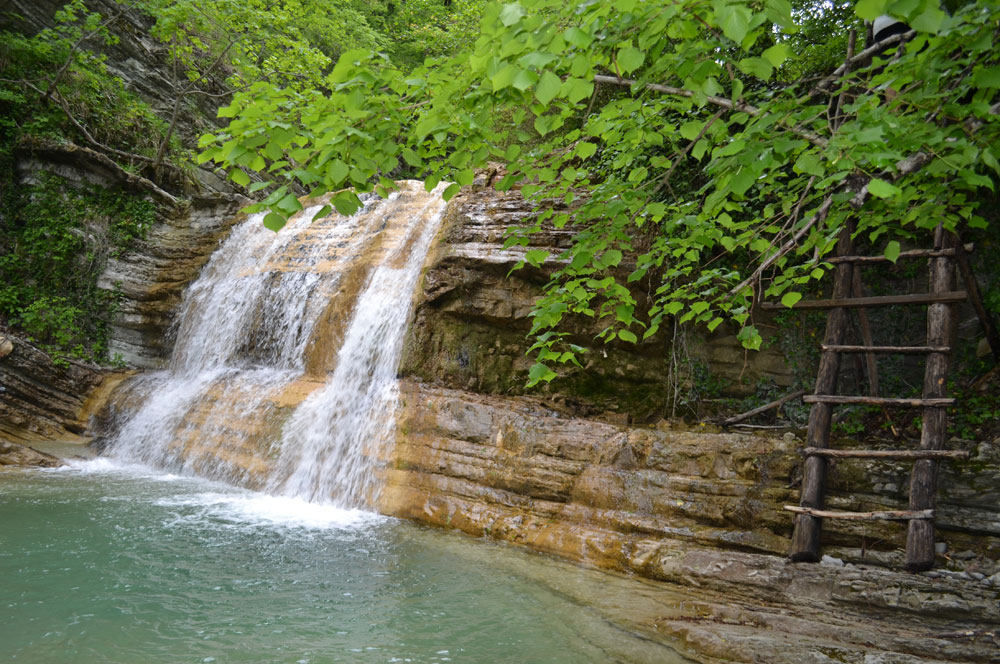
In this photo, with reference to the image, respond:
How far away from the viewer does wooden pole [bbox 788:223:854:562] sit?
15.1ft

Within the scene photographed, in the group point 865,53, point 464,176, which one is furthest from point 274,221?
point 865,53

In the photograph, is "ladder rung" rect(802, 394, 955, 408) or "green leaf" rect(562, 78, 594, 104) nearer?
"green leaf" rect(562, 78, 594, 104)

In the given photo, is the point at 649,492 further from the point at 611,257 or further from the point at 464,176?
the point at 464,176

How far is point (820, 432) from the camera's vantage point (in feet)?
16.1

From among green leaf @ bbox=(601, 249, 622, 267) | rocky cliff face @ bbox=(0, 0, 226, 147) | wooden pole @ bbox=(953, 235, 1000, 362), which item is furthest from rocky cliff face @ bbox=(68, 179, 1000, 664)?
rocky cliff face @ bbox=(0, 0, 226, 147)

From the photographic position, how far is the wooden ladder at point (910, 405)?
14.1ft

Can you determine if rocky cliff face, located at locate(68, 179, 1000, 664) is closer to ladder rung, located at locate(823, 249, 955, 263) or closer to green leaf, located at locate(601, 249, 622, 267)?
ladder rung, located at locate(823, 249, 955, 263)

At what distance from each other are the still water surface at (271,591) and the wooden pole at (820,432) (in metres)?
1.54

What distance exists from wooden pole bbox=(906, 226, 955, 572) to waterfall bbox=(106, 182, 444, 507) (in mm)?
5186

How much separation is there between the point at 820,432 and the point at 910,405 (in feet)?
2.24

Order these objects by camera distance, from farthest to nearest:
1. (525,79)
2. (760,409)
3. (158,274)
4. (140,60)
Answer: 1. (140,60)
2. (158,274)
3. (760,409)
4. (525,79)

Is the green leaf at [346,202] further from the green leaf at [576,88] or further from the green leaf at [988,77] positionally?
the green leaf at [988,77]

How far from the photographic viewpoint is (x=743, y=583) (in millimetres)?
4508

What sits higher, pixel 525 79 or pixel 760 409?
pixel 525 79
